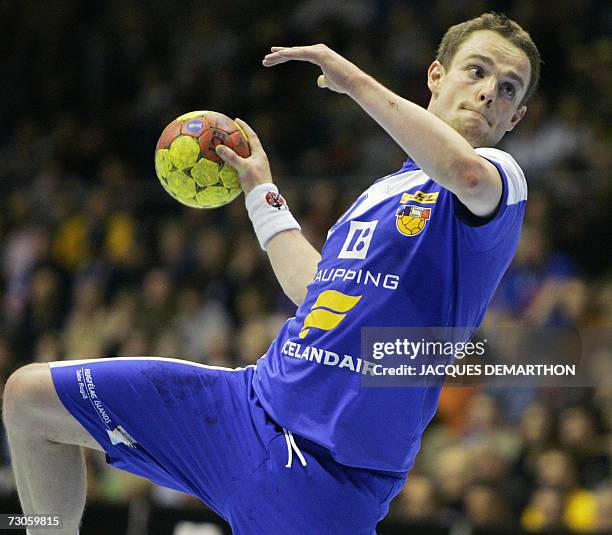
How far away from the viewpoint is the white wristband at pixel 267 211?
474cm

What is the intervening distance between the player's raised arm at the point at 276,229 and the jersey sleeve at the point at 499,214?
93cm

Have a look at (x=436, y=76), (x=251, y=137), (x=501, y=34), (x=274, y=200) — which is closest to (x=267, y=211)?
(x=274, y=200)

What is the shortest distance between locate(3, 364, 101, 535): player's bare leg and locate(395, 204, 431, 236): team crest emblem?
1512 millimetres

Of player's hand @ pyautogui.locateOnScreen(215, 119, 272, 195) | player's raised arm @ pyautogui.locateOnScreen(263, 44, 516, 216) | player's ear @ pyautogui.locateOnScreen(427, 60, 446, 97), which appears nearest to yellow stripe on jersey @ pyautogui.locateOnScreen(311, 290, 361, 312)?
player's raised arm @ pyautogui.locateOnScreen(263, 44, 516, 216)

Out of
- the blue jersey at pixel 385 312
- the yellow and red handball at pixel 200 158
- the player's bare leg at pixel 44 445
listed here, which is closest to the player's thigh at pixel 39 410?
the player's bare leg at pixel 44 445

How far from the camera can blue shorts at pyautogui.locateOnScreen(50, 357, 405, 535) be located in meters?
4.09

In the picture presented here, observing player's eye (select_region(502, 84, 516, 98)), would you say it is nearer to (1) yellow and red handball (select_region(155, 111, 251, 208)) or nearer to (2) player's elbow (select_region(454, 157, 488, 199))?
(2) player's elbow (select_region(454, 157, 488, 199))

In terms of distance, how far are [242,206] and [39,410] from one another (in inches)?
272

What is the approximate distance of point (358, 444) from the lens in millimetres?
4043

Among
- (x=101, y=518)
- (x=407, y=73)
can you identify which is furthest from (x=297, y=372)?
(x=407, y=73)

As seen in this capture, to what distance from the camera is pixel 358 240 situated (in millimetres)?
4270

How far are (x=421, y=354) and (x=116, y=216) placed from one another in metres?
8.38

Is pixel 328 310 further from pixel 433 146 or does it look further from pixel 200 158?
pixel 200 158

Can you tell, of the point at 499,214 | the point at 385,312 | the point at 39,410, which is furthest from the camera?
the point at 39,410
